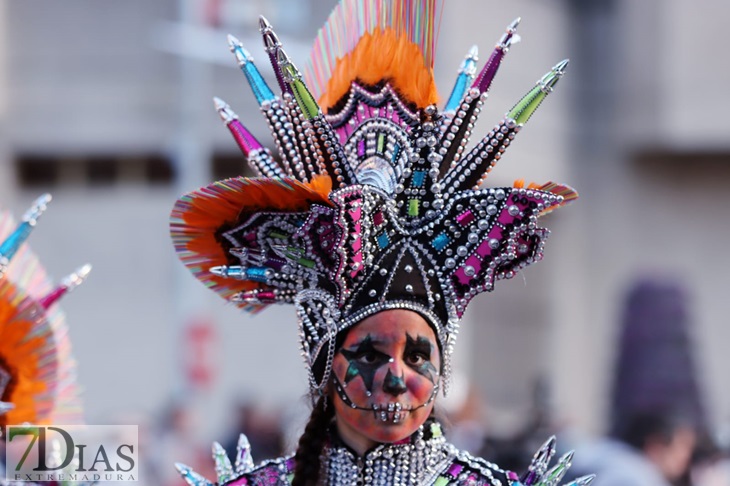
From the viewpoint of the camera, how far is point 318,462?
426 cm

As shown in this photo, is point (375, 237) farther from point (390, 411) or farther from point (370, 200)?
point (390, 411)

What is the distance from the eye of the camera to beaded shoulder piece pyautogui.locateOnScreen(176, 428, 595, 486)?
13.7 feet

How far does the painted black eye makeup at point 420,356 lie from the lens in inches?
Result: 161

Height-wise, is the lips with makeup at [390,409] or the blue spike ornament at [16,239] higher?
the blue spike ornament at [16,239]

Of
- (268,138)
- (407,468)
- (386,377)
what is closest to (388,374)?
(386,377)

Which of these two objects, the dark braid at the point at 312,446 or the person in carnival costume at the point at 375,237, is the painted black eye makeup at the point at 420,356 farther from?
the dark braid at the point at 312,446

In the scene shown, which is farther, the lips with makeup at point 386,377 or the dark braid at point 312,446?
the dark braid at point 312,446

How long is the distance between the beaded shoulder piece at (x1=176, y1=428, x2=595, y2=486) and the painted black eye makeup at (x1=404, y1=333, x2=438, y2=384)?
23 centimetres

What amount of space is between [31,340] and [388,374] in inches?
54.6

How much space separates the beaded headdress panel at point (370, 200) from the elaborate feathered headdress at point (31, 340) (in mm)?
642

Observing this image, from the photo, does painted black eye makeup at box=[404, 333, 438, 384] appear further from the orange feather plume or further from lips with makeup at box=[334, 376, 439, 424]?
the orange feather plume

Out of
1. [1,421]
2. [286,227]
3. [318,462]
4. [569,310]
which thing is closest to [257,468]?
[318,462]

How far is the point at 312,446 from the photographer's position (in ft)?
14.0

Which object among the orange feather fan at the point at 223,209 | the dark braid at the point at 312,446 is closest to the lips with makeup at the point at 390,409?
the dark braid at the point at 312,446
